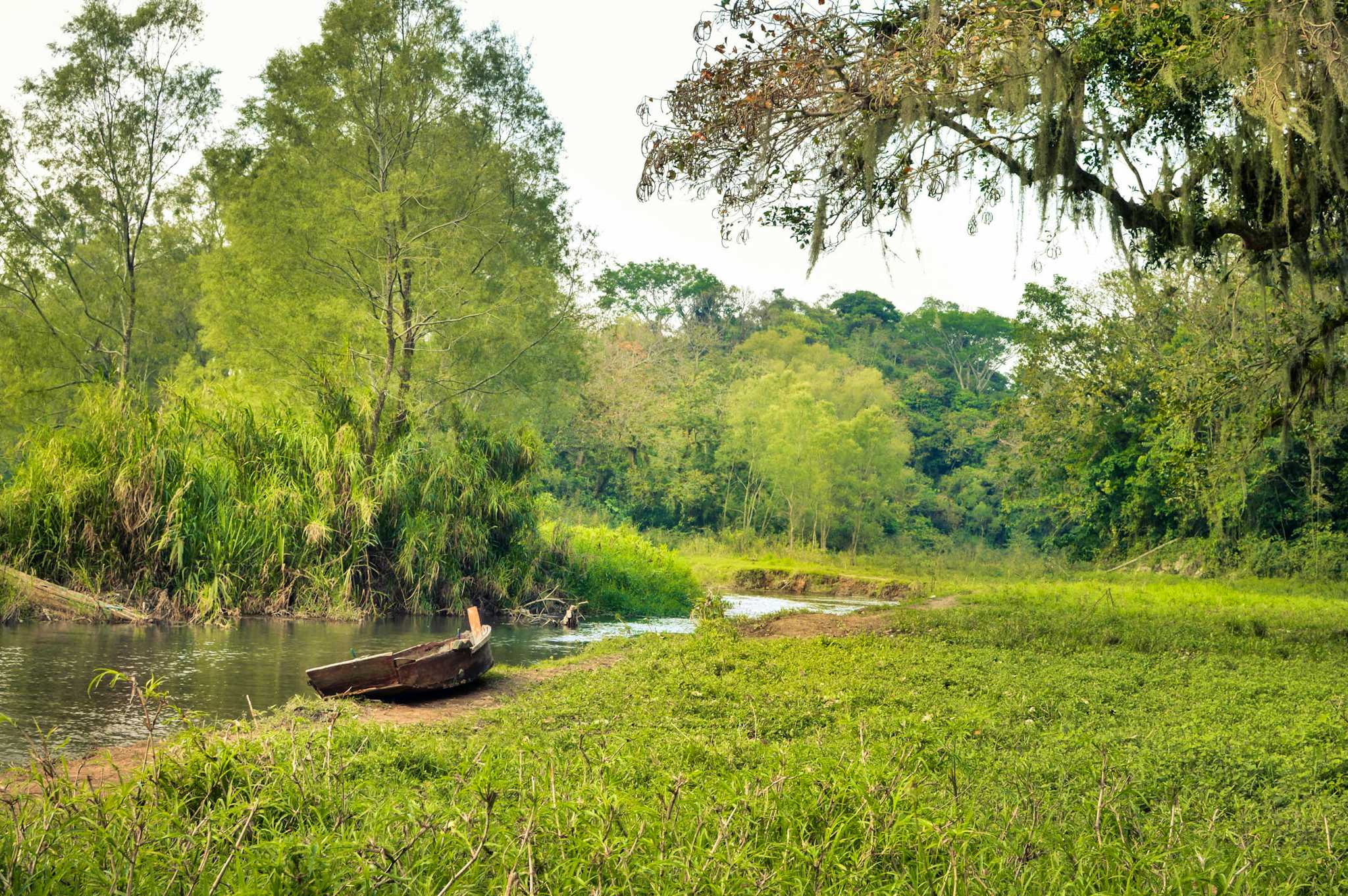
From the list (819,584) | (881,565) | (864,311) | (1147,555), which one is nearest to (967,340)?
(864,311)

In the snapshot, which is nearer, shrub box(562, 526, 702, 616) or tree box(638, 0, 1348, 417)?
tree box(638, 0, 1348, 417)

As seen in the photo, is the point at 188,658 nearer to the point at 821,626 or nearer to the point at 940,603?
the point at 821,626

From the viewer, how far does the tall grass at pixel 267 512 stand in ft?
57.7

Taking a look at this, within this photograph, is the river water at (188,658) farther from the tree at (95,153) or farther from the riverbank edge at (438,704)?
the tree at (95,153)

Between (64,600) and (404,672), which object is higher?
(64,600)

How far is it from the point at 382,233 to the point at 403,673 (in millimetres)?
14821

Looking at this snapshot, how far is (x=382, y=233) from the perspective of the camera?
23.5 metres

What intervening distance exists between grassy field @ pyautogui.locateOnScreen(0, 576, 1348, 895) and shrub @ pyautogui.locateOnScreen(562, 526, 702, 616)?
13241 millimetres

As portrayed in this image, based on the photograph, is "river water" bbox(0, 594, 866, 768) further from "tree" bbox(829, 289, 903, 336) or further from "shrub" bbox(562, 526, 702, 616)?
"tree" bbox(829, 289, 903, 336)

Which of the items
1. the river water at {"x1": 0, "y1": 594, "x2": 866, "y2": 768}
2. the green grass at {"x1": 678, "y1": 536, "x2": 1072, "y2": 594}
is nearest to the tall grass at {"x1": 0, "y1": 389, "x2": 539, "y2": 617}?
the river water at {"x1": 0, "y1": 594, "x2": 866, "y2": 768}

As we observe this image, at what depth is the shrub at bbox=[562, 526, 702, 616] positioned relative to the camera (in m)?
24.0

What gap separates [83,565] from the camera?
17.6 meters

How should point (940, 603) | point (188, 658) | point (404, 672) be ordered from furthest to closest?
point (940, 603) → point (188, 658) → point (404, 672)

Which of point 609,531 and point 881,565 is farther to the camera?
point 881,565
